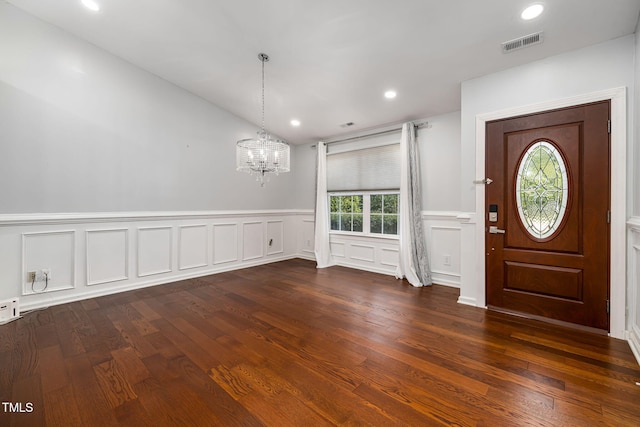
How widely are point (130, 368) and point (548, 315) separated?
3.74 meters

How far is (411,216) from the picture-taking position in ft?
13.4

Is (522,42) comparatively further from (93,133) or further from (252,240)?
(93,133)

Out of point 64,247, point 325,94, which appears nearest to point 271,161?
point 325,94

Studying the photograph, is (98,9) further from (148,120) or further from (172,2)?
(148,120)

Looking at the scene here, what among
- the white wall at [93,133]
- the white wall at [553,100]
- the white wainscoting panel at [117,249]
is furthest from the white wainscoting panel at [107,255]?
the white wall at [553,100]

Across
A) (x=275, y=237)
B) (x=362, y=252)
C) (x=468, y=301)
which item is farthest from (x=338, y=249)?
(x=468, y=301)

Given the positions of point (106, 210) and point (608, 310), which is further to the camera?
point (106, 210)

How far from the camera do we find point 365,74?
10.6 feet

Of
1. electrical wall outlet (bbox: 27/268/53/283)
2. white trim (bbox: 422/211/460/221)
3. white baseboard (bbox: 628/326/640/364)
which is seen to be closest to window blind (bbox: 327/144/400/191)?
white trim (bbox: 422/211/460/221)

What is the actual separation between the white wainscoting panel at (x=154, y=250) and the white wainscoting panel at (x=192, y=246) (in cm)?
16

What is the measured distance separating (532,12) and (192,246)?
193 inches

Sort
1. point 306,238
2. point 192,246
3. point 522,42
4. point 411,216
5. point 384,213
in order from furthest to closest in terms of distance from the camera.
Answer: point 306,238 < point 384,213 < point 192,246 < point 411,216 < point 522,42

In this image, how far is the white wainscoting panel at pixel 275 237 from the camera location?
18.1 feet

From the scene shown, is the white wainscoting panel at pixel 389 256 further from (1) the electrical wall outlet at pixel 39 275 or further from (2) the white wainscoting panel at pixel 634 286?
(1) the electrical wall outlet at pixel 39 275
